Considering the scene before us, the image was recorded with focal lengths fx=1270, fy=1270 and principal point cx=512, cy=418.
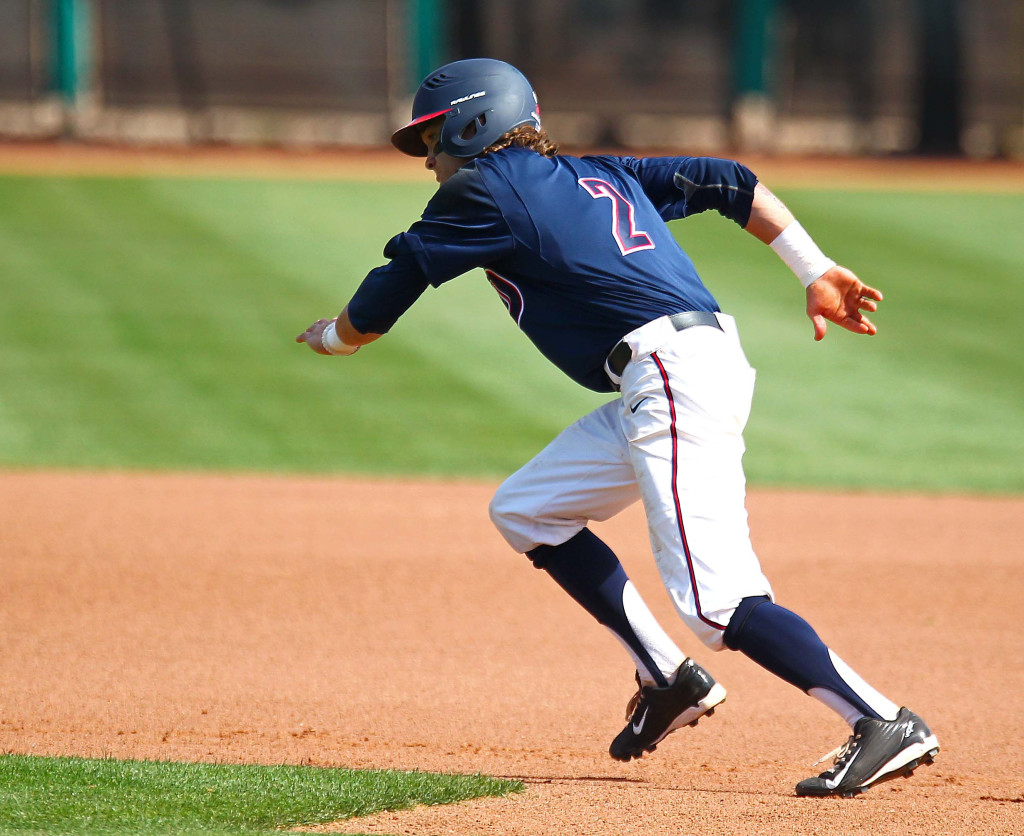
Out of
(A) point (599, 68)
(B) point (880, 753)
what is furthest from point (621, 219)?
(A) point (599, 68)

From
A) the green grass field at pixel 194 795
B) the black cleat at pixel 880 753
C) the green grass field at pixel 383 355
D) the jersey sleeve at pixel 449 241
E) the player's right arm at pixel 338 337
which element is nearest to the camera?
the green grass field at pixel 194 795

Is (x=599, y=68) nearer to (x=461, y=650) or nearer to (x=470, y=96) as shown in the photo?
(x=461, y=650)

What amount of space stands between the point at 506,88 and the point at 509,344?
7.80 metres

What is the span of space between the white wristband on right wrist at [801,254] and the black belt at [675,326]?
1.00 feet

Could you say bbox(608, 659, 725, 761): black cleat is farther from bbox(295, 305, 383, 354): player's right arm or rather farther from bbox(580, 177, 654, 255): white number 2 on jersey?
bbox(295, 305, 383, 354): player's right arm

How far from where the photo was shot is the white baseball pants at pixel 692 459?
3193 mm

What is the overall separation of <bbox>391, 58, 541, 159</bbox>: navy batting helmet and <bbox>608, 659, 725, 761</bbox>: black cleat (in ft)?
5.16

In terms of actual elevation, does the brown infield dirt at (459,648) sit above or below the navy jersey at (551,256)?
below

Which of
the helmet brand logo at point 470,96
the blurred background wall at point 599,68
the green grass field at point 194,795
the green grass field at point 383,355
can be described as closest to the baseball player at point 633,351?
the helmet brand logo at point 470,96

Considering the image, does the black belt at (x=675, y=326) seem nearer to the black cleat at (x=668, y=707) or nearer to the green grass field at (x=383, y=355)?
the black cleat at (x=668, y=707)

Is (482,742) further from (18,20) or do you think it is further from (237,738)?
(18,20)

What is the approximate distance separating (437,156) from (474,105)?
20 cm

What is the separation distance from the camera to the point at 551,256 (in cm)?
332

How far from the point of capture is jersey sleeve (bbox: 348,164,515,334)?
129 inches
